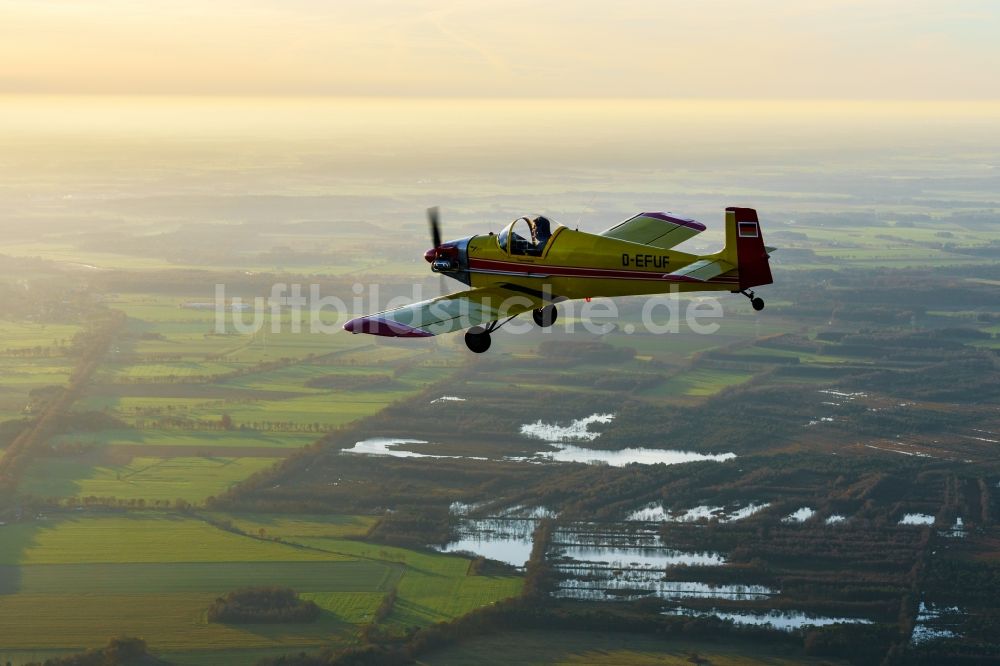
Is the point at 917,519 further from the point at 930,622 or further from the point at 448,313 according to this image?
the point at 448,313

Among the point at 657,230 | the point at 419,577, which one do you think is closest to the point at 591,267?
the point at 657,230

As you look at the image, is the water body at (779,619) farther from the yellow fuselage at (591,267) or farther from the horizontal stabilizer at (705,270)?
the horizontal stabilizer at (705,270)

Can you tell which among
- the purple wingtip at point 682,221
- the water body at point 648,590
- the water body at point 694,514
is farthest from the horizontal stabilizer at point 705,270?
the water body at point 694,514

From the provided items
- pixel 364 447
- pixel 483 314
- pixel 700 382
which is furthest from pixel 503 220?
pixel 483 314

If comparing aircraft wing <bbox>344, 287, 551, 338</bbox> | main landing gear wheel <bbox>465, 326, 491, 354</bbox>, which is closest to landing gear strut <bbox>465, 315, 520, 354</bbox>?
main landing gear wheel <bbox>465, 326, 491, 354</bbox>

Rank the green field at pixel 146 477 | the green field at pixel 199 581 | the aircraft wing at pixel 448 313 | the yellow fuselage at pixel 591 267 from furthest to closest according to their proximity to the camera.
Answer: the green field at pixel 146 477, the green field at pixel 199 581, the yellow fuselage at pixel 591 267, the aircraft wing at pixel 448 313

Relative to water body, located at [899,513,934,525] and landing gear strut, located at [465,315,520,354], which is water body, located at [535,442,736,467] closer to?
water body, located at [899,513,934,525]
